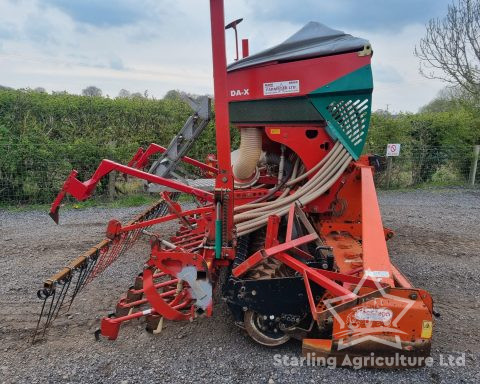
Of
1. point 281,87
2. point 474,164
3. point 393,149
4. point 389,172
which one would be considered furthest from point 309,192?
point 474,164

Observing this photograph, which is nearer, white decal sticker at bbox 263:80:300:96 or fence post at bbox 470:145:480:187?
white decal sticker at bbox 263:80:300:96

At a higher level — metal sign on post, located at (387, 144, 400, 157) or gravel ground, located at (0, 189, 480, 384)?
metal sign on post, located at (387, 144, 400, 157)

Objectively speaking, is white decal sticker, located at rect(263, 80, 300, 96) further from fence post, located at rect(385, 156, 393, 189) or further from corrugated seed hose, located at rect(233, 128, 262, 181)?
fence post, located at rect(385, 156, 393, 189)

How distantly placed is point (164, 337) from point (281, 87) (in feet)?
7.29

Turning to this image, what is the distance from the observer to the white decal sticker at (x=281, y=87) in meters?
3.25

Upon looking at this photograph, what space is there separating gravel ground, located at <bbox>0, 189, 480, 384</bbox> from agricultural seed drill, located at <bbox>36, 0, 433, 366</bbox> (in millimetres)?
149

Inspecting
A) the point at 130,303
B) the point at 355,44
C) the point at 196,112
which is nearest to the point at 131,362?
the point at 130,303

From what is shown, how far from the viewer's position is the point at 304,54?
3.21 m

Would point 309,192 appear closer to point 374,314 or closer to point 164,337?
point 374,314

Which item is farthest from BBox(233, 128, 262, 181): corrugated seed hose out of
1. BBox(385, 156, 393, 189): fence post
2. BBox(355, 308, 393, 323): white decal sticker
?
BBox(385, 156, 393, 189): fence post

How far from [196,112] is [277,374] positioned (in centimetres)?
213

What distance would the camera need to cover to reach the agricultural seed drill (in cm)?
233

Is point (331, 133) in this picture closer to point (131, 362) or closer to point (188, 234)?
point (188, 234)

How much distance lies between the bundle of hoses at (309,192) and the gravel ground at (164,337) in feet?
2.50
